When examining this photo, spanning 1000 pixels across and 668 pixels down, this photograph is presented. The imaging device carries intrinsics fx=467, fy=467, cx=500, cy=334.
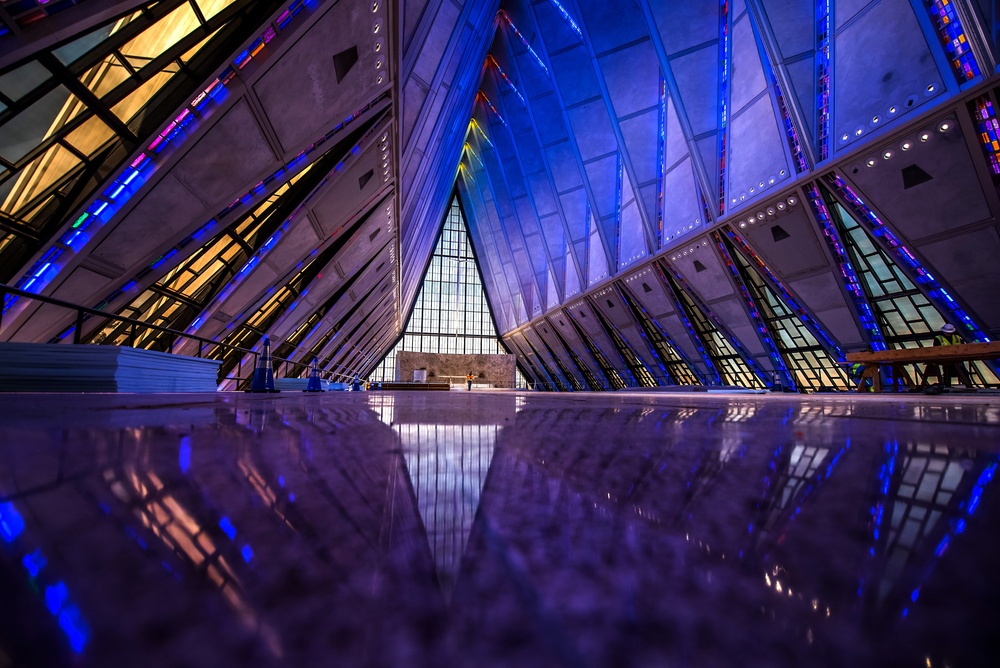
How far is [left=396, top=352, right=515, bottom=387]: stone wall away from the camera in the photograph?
42062 millimetres

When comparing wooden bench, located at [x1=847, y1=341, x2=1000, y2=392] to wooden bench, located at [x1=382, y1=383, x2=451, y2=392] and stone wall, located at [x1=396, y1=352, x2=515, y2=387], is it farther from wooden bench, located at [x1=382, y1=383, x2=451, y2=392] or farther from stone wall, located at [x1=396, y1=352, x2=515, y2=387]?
stone wall, located at [x1=396, y1=352, x2=515, y2=387]

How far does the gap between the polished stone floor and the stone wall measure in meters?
41.0

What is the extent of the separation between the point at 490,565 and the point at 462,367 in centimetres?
4237

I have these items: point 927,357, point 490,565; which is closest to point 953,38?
point 927,357

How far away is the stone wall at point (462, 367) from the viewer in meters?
42.1

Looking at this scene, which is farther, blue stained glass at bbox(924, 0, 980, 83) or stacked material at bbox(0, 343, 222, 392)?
blue stained glass at bbox(924, 0, 980, 83)

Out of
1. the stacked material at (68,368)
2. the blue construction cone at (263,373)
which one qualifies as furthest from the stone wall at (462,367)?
the stacked material at (68,368)

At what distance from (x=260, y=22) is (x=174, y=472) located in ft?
21.9

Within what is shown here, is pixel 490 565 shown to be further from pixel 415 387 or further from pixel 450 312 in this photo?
pixel 450 312

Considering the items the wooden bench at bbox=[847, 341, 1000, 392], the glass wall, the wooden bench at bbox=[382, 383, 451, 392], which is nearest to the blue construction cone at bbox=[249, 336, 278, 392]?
the wooden bench at bbox=[847, 341, 1000, 392]

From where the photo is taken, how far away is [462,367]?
42500 millimetres

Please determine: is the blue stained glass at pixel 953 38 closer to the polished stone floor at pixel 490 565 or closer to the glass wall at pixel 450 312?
the polished stone floor at pixel 490 565

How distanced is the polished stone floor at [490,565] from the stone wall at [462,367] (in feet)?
135

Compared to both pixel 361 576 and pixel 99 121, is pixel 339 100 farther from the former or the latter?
pixel 361 576
